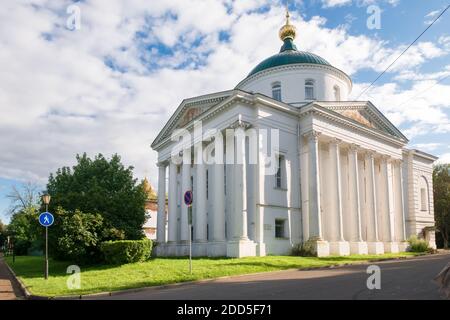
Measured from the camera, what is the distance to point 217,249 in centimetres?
2631

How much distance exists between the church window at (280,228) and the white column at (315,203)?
1.82m

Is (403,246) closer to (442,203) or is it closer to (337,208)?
(337,208)

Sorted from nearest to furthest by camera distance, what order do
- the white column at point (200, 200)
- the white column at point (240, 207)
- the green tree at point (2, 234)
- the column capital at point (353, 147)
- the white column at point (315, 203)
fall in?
the white column at point (240, 207), the white column at point (315, 203), the white column at point (200, 200), the column capital at point (353, 147), the green tree at point (2, 234)

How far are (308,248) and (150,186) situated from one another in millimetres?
43827

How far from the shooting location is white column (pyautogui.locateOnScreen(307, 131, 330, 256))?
2570cm

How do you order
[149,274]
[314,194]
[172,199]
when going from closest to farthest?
[149,274] < [314,194] < [172,199]

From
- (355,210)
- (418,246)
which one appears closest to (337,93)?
(355,210)

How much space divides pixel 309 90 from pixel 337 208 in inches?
422

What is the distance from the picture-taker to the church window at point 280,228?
89.1ft

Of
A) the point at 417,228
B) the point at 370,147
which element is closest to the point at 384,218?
the point at 370,147

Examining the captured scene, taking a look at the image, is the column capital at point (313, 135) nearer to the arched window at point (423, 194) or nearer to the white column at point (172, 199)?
the white column at point (172, 199)

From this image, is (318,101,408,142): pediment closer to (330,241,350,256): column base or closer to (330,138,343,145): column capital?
(330,138,343,145): column capital

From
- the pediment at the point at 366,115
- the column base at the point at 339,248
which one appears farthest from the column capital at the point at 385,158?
the column base at the point at 339,248
